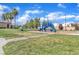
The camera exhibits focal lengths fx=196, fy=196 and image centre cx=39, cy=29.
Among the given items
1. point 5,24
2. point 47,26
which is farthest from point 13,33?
point 47,26

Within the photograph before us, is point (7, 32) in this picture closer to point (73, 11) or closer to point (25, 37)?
point (25, 37)

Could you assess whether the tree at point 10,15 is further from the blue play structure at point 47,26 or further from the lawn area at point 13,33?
the blue play structure at point 47,26

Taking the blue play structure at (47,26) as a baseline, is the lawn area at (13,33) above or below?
below

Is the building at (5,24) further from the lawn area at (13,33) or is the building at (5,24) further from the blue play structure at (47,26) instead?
the blue play structure at (47,26)

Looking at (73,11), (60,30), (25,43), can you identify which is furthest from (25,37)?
(73,11)

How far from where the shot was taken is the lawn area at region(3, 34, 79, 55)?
183 centimetres

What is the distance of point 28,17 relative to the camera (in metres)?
1.90

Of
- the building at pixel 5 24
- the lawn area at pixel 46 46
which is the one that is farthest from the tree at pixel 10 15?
the lawn area at pixel 46 46

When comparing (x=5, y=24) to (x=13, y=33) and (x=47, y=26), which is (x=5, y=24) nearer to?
(x=13, y=33)

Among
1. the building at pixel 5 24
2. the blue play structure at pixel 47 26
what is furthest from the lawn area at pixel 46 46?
the building at pixel 5 24

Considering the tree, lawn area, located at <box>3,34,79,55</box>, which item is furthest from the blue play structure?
the tree

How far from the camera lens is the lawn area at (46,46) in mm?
1835

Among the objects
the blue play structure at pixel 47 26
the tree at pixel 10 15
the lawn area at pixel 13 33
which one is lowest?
the lawn area at pixel 13 33

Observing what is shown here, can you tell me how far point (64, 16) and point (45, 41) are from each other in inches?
11.8
